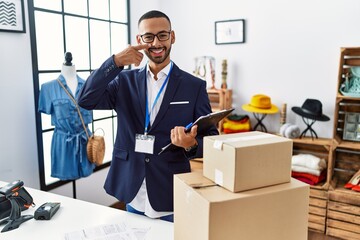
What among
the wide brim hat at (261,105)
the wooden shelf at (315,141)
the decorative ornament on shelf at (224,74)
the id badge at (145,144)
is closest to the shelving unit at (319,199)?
the wooden shelf at (315,141)

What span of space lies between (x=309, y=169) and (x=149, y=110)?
6.58ft

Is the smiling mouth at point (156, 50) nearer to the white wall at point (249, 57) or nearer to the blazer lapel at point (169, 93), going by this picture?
the blazer lapel at point (169, 93)

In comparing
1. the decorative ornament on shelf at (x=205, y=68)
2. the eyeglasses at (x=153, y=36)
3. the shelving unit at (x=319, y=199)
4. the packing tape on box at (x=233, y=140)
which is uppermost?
the eyeglasses at (x=153, y=36)

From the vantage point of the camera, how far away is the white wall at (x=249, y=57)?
237 centimetres

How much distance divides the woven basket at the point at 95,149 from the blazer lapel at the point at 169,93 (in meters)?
1.09

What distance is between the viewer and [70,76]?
8.31 feet

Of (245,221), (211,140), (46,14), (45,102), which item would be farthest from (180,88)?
(46,14)

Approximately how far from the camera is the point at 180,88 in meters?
1.60

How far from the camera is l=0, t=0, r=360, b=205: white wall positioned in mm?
2365

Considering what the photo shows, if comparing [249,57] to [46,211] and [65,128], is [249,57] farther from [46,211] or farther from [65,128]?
[46,211]

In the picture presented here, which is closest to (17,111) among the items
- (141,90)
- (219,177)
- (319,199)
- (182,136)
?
(141,90)

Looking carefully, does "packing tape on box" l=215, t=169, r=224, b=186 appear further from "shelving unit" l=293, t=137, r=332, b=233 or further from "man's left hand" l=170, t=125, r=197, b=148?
"shelving unit" l=293, t=137, r=332, b=233

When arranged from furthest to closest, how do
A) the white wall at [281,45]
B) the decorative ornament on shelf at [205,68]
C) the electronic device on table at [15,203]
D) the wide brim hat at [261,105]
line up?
the decorative ornament on shelf at [205,68] → the wide brim hat at [261,105] → the white wall at [281,45] → the electronic device on table at [15,203]

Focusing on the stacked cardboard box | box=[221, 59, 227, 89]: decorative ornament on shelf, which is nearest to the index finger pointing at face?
the stacked cardboard box
